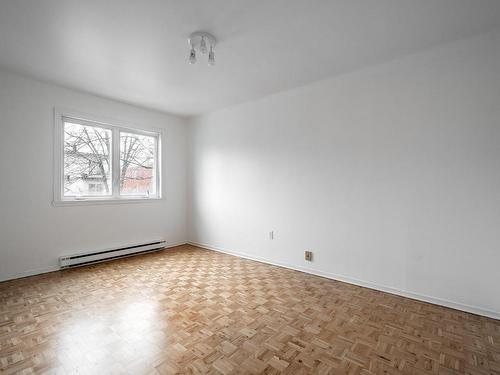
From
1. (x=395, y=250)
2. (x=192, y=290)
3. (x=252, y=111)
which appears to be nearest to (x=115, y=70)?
(x=252, y=111)

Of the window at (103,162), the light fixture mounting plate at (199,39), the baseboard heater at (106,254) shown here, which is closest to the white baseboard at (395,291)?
the baseboard heater at (106,254)

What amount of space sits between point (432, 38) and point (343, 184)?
1.66 meters

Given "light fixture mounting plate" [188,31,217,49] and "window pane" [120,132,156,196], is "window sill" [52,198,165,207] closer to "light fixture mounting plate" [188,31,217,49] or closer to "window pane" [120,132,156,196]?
"window pane" [120,132,156,196]

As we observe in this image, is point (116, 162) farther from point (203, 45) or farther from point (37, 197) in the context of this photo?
point (203, 45)

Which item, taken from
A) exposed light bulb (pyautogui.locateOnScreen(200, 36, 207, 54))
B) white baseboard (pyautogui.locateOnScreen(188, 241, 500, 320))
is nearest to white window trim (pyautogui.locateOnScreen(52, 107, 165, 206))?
white baseboard (pyautogui.locateOnScreen(188, 241, 500, 320))

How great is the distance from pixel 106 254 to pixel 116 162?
147 cm

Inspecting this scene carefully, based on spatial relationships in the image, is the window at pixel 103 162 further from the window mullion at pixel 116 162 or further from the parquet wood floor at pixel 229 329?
the parquet wood floor at pixel 229 329

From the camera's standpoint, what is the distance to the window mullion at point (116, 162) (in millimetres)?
4023

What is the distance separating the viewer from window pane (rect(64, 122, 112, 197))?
3.59 m

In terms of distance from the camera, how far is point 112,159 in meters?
4.02

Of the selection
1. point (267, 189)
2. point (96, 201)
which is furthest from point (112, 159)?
point (267, 189)

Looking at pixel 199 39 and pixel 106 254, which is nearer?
pixel 199 39

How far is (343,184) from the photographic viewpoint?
10.0ft

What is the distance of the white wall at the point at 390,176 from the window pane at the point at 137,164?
1764mm
